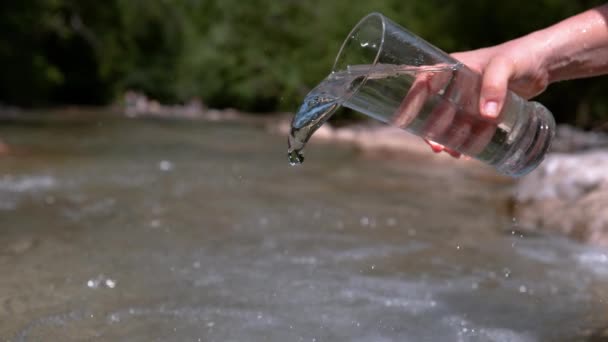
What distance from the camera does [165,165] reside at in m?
6.12

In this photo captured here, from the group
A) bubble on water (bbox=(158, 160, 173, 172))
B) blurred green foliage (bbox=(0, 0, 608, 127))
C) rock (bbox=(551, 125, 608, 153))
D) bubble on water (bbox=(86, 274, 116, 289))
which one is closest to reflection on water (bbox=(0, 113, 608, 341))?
bubble on water (bbox=(86, 274, 116, 289))

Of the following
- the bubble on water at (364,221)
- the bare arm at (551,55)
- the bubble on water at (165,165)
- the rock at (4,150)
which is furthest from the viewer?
the rock at (4,150)

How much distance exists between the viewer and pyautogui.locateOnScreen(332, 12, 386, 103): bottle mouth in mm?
1392

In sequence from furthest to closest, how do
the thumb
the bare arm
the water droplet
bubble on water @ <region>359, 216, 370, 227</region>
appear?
bubble on water @ <region>359, 216, 370, 227</region> → the water droplet → the bare arm → the thumb

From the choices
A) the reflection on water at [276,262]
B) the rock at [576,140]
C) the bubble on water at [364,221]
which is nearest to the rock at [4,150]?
the reflection on water at [276,262]

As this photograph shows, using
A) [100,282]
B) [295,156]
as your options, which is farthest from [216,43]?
[295,156]

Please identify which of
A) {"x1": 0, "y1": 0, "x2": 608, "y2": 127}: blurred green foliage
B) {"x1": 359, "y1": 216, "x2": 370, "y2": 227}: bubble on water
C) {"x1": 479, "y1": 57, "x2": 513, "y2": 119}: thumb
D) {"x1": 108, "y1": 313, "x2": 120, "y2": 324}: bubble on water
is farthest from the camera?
{"x1": 0, "y1": 0, "x2": 608, "y2": 127}: blurred green foliage

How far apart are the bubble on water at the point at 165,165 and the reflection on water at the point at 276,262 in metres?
0.39

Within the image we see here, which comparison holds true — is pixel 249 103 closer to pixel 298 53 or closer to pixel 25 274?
pixel 298 53

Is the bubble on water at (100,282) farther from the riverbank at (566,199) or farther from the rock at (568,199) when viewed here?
the rock at (568,199)

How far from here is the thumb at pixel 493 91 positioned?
54.7 inches

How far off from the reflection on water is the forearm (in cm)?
87

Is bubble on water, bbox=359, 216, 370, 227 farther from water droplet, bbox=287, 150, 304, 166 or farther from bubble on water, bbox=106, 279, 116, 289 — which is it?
water droplet, bbox=287, 150, 304, 166

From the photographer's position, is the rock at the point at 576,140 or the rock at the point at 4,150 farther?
the rock at the point at 576,140
